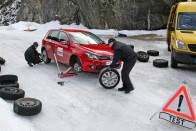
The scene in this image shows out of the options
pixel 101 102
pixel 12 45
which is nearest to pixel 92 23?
pixel 12 45

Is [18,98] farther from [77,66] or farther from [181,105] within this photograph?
[181,105]

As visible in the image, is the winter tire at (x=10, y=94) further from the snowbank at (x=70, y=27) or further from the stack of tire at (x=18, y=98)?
the snowbank at (x=70, y=27)

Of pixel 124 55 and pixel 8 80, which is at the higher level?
pixel 124 55

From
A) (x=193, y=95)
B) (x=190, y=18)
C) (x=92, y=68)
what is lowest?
(x=193, y=95)

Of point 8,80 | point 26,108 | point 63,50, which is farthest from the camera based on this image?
point 63,50

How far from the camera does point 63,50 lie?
10930 mm

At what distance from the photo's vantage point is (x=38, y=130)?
6336 mm

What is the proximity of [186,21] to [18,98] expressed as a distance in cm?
784

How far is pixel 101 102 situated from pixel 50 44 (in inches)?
186

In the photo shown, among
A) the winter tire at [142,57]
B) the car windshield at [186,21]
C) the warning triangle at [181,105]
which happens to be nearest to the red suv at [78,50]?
the winter tire at [142,57]

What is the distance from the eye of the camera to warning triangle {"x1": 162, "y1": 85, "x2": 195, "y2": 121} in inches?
244

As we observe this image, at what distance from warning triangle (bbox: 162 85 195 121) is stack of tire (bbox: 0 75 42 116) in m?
3.26

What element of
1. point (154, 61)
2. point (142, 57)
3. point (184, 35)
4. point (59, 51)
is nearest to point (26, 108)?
point (59, 51)

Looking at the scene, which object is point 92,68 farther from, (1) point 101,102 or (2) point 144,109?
(2) point 144,109
